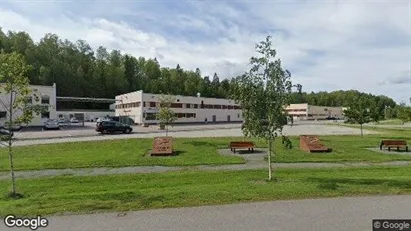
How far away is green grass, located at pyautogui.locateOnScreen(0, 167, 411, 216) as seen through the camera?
8.48 meters

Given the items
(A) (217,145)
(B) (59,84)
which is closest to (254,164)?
(A) (217,145)

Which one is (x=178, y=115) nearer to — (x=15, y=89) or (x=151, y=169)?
(x=151, y=169)

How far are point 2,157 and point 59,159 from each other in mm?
4052

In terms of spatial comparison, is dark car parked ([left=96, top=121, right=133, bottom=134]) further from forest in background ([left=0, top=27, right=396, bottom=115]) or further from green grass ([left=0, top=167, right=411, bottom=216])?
forest in background ([left=0, top=27, right=396, bottom=115])

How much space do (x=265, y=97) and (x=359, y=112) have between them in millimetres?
25410

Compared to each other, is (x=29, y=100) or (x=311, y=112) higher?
(x=311, y=112)

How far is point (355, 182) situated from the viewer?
36.7 ft

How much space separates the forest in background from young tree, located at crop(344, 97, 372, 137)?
51096mm

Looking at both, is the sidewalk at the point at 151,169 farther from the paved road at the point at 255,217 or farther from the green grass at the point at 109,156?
the paved road at the point at 255,217

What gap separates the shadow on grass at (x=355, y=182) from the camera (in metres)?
10.4

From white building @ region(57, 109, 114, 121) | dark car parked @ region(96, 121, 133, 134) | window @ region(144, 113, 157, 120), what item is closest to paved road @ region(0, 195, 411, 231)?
dark car parked @ region(96, 121, 133, 134)

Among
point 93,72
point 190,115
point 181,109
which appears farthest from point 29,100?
point 93,72

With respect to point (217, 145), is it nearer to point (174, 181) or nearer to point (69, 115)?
point (174, 181)

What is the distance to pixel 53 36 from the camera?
96938mm
